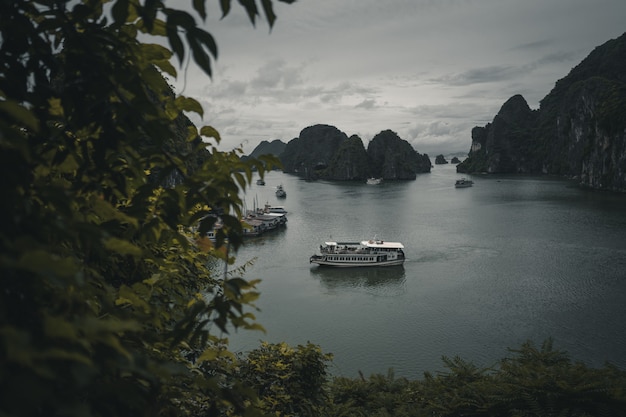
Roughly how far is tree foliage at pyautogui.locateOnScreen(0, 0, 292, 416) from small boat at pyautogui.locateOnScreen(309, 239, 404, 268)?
41642 mm

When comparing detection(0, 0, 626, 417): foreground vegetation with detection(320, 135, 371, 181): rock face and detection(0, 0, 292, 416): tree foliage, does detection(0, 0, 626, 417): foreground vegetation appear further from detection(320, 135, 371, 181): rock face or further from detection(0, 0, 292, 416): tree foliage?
detection(320, 135, 371, 181): rock face

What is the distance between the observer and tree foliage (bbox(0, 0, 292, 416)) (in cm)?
137

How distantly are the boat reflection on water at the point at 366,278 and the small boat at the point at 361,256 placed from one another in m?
0.57

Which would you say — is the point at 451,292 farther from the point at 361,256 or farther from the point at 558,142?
the point at 558,142

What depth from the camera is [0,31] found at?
213cm

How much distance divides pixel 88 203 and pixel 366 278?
40.0m

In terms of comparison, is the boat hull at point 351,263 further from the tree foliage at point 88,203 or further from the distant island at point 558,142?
the distant island at point 558,142

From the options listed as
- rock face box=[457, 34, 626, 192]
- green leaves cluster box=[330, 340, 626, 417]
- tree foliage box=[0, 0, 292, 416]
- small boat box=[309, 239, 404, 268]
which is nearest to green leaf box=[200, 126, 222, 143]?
tree foliage box=[0, 0, 292, 416]

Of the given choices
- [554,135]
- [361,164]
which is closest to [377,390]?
[361,164]

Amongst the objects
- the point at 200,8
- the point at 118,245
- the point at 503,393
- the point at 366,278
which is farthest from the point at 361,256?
the point at 118,245

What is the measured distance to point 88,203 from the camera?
87.6 inches

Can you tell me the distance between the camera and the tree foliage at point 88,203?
1.37m

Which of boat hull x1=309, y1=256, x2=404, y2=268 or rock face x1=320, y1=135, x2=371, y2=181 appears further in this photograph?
rock face x1=320, y1=135, x2=371, y2=181

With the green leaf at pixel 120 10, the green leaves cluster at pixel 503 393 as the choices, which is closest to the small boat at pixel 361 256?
the green leaves cluster at pixel 503 393
